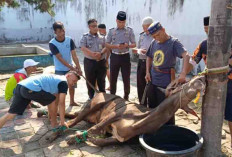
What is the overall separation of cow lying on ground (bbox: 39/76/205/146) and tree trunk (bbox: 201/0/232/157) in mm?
178

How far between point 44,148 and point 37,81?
1.05 meters

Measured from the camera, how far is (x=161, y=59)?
10.7ft

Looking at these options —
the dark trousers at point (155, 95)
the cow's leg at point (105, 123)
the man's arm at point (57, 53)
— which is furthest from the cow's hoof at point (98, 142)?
the man's arm at point (57, 53)

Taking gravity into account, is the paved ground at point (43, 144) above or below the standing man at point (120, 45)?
below

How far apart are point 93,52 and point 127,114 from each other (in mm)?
1983

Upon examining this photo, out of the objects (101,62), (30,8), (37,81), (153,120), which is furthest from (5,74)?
(30,8)

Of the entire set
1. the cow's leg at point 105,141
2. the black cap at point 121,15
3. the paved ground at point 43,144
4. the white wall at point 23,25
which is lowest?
the paved ground at point 43,144

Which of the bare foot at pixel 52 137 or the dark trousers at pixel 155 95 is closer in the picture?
the dark trousers at pixel 155 95

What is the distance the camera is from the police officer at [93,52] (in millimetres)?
4863

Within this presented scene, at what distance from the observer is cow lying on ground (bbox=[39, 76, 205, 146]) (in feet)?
8.54

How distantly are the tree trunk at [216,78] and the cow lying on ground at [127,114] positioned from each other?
0.18 m

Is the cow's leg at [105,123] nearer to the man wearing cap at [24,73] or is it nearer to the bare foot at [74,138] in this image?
the bare foot at [74,138]

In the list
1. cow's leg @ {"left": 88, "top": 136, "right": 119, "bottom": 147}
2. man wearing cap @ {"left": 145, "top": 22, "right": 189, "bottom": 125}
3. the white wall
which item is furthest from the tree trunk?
the white wall

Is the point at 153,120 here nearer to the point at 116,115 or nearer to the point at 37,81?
the point at 116,115
